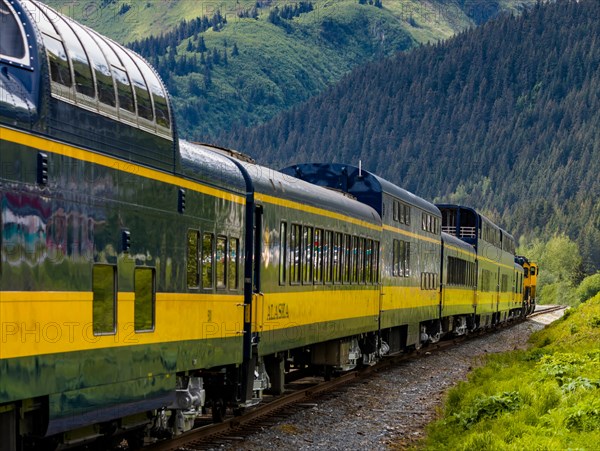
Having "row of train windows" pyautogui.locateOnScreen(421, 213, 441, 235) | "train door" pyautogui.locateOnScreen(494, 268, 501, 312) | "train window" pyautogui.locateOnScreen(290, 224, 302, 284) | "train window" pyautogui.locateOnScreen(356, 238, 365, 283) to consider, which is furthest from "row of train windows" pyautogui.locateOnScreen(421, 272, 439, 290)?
"train door" pyautogui.locateOnScreen(494, 268, 501, 312)

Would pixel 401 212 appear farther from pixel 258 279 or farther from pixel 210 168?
pixel 210 168

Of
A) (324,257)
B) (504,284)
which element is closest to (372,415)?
(324,257)

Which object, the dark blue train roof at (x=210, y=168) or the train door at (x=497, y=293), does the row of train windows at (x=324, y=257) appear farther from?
the train door at (x=497, y=293)

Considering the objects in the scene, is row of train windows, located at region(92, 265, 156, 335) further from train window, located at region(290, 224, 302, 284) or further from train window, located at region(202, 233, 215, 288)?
train window, located at region(290, 224, 302, 284)

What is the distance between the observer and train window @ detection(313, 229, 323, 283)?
19.1 metres

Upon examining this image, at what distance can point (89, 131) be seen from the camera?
9695 mm

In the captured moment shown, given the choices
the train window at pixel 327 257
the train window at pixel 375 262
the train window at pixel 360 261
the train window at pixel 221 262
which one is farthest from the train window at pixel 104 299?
the train window at pixel 375 262

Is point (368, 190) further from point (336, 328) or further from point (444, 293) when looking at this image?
point (444, 293)

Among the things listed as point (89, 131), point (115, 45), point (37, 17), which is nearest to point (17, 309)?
point (89, 131)

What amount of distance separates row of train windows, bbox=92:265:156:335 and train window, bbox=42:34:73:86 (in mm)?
1798

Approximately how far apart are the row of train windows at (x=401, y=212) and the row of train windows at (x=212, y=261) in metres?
12.8

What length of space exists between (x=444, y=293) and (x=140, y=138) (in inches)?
1020

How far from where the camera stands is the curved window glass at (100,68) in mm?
10141

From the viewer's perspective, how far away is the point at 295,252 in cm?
1783
